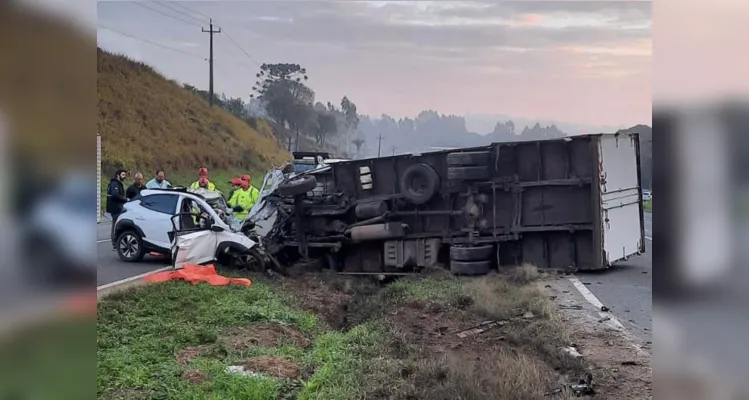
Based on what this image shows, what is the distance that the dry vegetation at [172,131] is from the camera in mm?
10531

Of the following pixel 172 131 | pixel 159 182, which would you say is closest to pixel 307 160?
pixel 159 182

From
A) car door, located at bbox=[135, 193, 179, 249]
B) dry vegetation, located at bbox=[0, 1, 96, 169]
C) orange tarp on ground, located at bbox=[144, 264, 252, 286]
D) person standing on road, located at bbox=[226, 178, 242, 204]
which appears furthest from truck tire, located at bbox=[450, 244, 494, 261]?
dry vegetation, located at bbox=[0, 1, 96, 169]

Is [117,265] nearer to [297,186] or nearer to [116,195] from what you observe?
[116,195]

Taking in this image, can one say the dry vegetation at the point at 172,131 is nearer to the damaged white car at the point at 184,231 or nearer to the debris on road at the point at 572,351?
the damaged white car at the point at 184,231

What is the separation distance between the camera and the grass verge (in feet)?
13.0

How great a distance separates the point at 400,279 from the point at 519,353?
3.75 metres

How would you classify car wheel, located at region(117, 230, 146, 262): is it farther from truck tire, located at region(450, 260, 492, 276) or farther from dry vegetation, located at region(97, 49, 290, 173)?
truck tire, located at region(450, 260, 492, 276)

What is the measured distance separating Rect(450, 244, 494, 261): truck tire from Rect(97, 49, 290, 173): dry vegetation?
16.2 feet

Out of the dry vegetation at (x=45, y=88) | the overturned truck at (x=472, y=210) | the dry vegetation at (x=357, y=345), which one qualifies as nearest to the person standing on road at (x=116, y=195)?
the overturned truck at (x=472, y=210)

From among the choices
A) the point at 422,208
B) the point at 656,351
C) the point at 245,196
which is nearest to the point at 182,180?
the point at 245,196

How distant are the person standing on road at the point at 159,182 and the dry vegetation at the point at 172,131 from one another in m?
0.22

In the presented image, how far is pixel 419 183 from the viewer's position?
852 cm

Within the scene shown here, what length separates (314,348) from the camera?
5086 millimetres

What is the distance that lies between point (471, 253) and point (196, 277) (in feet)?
11.1
